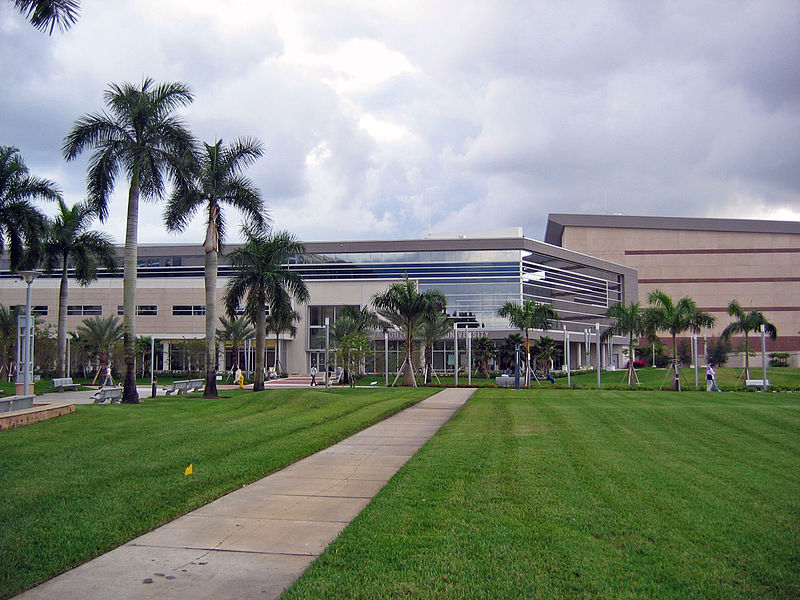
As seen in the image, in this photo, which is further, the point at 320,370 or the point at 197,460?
the point at 320,370

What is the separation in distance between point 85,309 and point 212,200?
44.6 m

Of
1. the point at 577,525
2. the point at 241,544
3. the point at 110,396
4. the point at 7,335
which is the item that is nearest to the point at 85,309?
the point at 7,335

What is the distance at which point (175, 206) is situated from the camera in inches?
1091

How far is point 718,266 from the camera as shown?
307 ft

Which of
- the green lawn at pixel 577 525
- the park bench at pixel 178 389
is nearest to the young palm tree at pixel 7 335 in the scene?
the park bench at pixel 178 389

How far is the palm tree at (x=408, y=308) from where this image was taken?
38656 mm

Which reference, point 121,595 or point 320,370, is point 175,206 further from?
point 320,370

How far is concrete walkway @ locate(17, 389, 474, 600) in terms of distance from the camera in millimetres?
5453

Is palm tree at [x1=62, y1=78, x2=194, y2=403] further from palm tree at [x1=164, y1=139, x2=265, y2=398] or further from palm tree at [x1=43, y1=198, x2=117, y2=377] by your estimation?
palm tree at [x1=43, y1=198, x2=117, y2=377]

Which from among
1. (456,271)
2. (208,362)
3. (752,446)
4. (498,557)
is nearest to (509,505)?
(498,557)

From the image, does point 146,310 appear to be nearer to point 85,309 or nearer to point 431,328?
point 85,309

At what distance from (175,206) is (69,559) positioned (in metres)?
23.3

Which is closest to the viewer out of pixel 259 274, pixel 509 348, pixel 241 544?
pixel 241 544

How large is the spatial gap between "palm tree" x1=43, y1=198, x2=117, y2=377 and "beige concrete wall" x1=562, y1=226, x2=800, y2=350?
7086 centimetres
